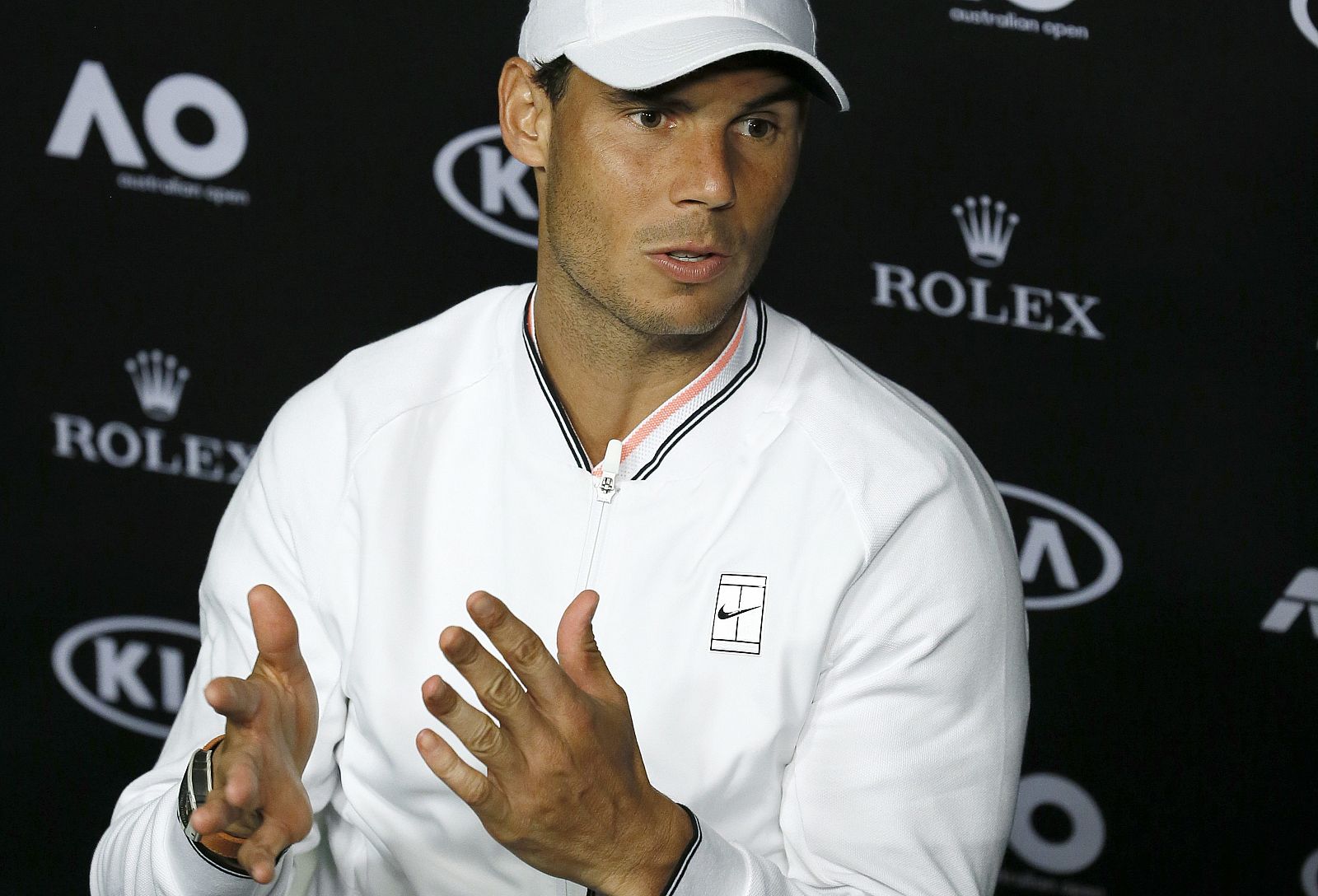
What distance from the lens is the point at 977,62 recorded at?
7.44 feet

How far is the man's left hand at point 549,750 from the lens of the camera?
117cm

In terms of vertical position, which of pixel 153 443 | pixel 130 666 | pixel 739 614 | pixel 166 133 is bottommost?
pixel 130 666

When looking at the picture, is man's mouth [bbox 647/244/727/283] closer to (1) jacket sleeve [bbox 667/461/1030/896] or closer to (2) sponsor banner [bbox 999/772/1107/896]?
(1) jacket sleeve [bbox 667/461/1030/896]

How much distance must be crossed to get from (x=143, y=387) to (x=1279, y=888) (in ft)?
6.40

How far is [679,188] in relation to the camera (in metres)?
1.49

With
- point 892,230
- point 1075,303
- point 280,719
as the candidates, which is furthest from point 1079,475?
point 280,719

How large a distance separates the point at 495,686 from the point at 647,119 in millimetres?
599

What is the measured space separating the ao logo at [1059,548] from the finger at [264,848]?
140cm

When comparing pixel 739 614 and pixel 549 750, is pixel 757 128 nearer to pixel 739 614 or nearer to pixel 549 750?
pixel 739 614

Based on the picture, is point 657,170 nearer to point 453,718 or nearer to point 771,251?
point 453,718

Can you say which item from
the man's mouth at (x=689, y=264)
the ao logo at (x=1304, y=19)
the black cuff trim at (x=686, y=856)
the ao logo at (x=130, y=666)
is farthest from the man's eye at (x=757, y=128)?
the ao logo at (x=130, y=666)

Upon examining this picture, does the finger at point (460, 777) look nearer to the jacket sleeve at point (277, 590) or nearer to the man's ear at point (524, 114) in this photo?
the jacket sleeve at point (277, 590)

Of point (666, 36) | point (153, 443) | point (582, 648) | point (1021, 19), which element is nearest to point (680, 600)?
point (582, 648)

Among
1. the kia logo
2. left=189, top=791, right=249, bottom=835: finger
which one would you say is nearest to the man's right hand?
left=189, top=791, right=249, bottom=835: finger
